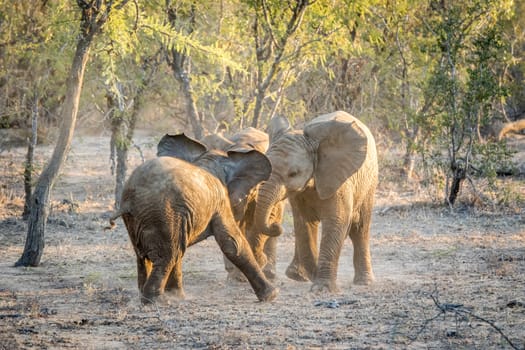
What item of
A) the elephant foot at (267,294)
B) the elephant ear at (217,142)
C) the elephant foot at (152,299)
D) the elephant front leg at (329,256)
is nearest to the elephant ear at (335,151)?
the elephant front leg at (329,256)

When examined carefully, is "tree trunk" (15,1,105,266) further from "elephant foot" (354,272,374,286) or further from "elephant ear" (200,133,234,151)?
"elephant foot" (354,272,374,286)

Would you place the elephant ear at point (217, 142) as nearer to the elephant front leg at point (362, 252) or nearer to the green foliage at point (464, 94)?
the elephant front leg at point (362, 252)

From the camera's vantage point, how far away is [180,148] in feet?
28.7

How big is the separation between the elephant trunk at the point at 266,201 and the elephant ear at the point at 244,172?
0.62 feet

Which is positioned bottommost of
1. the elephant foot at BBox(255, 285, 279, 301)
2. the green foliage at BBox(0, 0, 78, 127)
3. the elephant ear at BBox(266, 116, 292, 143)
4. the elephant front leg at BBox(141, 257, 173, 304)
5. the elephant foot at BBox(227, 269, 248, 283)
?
the elephant foot at BBox(227, 269, 248, 283)

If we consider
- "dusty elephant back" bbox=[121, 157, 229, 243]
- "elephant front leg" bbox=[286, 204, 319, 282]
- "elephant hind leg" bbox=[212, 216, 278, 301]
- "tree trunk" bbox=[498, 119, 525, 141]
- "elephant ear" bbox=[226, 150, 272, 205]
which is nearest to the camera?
"dusty elephant back" bbox=[121, 157, 229, 243]

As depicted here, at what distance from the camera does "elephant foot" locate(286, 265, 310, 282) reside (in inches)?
384

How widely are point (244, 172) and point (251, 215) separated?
959 millimetres

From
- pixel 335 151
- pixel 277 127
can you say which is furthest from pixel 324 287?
pixel 277 127

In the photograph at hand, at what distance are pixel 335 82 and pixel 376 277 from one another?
27.0ft

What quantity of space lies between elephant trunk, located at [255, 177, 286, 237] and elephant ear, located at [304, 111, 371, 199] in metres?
0.47

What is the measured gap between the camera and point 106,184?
16609mm

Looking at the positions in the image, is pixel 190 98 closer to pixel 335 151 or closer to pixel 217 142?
pixel 217 142

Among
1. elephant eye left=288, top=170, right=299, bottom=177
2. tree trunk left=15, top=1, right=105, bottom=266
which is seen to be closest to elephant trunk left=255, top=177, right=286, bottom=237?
elephant eye left=288, top=170, right=299, bottom=177
